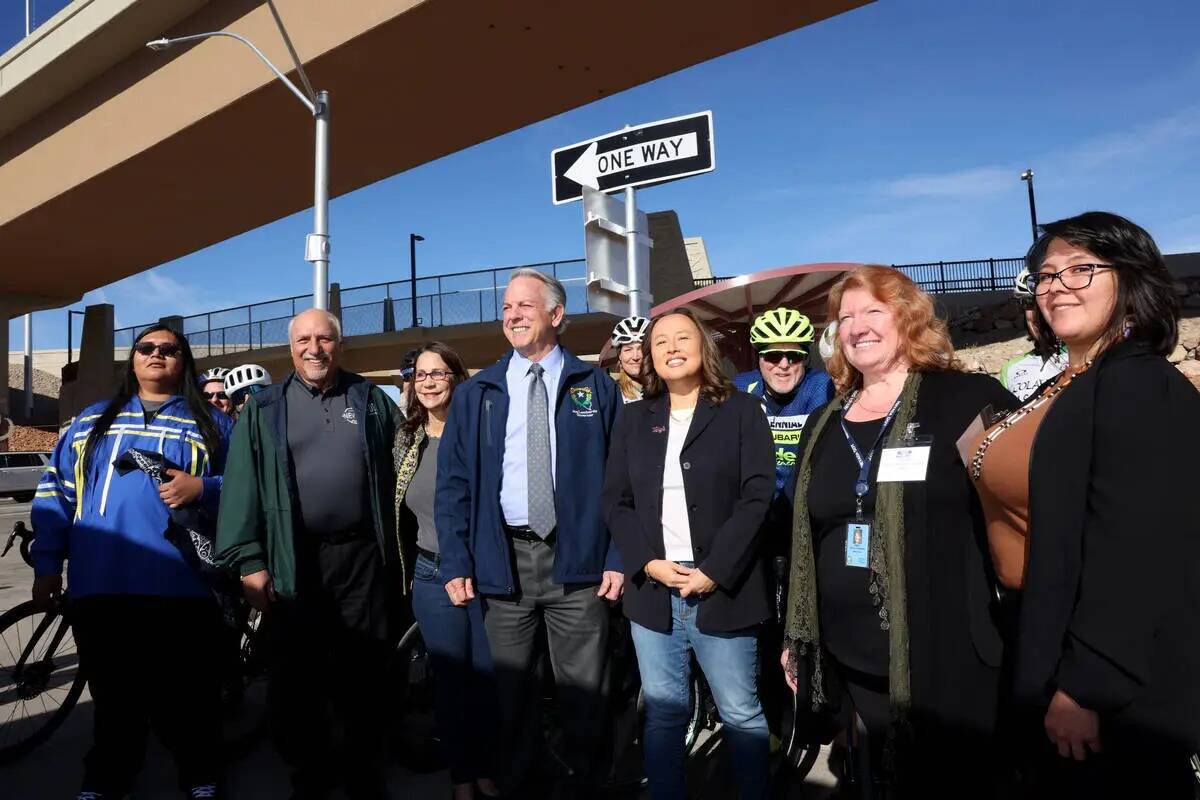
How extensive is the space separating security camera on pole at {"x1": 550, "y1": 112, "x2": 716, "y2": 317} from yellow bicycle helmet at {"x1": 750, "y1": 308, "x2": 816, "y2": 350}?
6.26 feet

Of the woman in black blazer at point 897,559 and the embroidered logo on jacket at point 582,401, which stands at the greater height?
the embroidered logo on jacket at point 582,401

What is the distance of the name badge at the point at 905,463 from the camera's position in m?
2.46

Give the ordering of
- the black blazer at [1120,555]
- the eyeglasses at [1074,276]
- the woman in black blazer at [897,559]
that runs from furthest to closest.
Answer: the woman in black blazer at [897,559], the eyeglasses at [1074,276], the black blazer at [1120,555]

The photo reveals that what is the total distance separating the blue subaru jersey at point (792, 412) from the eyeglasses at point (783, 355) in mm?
148

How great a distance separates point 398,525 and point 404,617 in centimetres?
81

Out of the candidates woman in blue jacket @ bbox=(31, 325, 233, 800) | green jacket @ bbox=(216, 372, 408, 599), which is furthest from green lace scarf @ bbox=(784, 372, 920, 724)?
woman in blue jacket @ bbox=(31, 325, 233, 800)

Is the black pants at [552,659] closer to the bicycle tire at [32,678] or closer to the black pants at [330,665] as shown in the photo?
the black pants at [330,665]

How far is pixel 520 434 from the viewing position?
3.72m

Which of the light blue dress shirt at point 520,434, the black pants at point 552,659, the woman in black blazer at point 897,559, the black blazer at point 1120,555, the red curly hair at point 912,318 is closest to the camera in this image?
the black blazer at point 1120,555

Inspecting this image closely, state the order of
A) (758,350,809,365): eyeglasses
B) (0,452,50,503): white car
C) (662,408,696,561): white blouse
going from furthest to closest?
(0,452,50,503): white car
(758,350,809,365): eyeglasses
(662,408,696,561): white blouse

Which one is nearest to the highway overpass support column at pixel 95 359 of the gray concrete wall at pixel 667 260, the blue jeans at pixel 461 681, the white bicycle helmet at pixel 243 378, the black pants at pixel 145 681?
the gray concrete wall at pixel 667 260

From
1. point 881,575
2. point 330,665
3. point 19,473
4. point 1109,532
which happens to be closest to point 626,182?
point 330,665

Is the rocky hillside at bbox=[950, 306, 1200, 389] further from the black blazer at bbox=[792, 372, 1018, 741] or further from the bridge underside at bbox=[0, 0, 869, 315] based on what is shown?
A: the black blazer at bbox=[792, 372, 1018, 741]

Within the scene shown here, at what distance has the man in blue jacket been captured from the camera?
3549 mm
